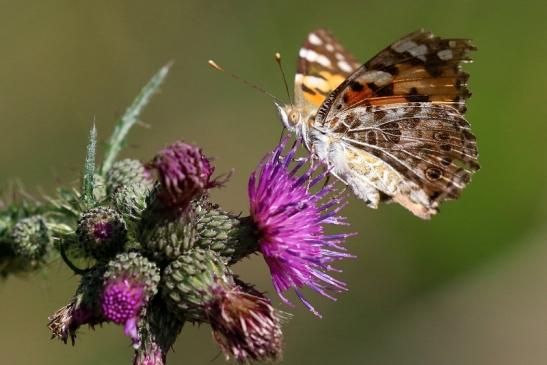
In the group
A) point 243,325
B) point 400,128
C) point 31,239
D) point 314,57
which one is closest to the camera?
point 243,325

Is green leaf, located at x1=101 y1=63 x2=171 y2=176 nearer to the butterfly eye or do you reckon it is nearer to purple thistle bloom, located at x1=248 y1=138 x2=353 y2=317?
the butterfly eye

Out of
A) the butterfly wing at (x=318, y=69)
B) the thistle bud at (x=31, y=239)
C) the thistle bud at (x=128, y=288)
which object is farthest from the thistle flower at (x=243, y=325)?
the butterfly wing at (x=318, y=69)

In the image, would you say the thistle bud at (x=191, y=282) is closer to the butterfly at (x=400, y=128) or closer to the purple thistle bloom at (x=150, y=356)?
the purple thistle bloom at (x=150, y=356)

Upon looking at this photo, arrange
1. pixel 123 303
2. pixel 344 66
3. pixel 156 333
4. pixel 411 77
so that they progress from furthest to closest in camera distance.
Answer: pixel 344 66
pixel 411 77
pixel 156 333
pixel 123 303

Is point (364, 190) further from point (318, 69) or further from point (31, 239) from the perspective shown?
point (31, 239)

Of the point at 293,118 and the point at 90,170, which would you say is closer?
the point at 90,170

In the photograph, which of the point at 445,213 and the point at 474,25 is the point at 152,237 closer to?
the point at 445,213

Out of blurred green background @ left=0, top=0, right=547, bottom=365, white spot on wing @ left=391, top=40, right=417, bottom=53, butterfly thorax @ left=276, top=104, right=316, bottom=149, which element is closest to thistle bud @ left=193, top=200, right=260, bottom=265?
butterfly thorax @ left=276, top=104, right=316, bottom=149

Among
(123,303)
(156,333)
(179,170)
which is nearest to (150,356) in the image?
(156,333)
